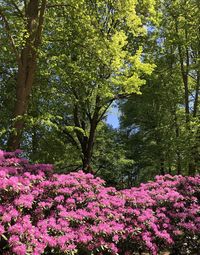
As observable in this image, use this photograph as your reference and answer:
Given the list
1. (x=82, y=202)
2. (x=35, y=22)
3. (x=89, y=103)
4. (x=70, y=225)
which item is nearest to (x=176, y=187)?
(x=82, y=202)

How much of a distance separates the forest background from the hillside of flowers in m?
2.79

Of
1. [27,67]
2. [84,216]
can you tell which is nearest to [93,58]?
[27,67]

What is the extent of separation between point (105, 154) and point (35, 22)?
1212 cm

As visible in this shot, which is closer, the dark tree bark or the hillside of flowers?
the hillside of flowers

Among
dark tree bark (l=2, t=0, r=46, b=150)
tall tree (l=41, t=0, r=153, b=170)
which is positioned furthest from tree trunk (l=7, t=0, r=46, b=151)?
tall tree (l=41, t=0, r=153, b=170)

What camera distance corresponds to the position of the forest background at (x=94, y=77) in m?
10.3

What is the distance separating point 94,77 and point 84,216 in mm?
6109

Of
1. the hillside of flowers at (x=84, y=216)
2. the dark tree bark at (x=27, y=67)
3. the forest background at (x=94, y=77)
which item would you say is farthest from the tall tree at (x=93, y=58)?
the hillside of flowers at (x=84, y=216)

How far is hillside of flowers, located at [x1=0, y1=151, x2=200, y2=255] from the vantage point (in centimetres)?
519

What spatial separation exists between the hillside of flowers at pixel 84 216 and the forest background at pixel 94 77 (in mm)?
2794

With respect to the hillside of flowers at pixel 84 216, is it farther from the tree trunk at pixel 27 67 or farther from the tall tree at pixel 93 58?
the tall tree at pixel 93 58

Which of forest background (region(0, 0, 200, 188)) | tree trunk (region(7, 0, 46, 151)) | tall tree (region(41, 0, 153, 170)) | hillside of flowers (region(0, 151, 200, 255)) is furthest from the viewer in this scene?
tall tree (region(41, 0, 153, 170))

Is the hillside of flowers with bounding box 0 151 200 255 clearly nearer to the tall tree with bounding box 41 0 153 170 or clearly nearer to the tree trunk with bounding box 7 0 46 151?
the tree trunk with bounding box 7 0 46 151

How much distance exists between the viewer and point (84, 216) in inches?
238
